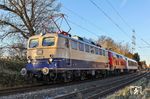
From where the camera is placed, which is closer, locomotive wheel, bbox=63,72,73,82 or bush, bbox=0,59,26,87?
bush, bbox=0,59,26,87

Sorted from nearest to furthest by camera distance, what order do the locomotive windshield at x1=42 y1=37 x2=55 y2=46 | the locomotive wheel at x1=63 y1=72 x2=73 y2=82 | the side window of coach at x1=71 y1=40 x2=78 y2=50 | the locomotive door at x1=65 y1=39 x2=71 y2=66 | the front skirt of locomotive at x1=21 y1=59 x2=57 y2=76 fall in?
the front skirt of locomotive at x1=21 y1=59 x2=57 y2=76 < the locomotive windshield at x1=42 y1=37 x2=55 y2=46 < the locomotive door at x1=65 y1=39 x2=71 y2=66 < the locomotive wheel at x1=63 y1=72 x2=73 y2=82 < the side window of coach at x1=71 y1=40 x2=78 y2=50

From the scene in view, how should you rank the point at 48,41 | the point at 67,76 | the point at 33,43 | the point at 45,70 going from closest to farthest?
the point at 45,70 < the point at 48,41 < the point at 67,76 < the point at 33,43

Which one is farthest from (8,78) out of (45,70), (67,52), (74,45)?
(74,45)

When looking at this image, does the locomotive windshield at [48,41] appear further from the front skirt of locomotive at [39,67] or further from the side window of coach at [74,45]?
the side window of coach at [74,45]

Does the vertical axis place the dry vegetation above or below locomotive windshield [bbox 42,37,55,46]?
below

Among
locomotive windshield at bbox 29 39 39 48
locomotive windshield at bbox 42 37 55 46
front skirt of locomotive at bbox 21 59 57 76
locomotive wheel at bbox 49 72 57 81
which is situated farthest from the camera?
locomotive windshield at bbox 29 39 39 48

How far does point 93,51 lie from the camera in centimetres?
2986

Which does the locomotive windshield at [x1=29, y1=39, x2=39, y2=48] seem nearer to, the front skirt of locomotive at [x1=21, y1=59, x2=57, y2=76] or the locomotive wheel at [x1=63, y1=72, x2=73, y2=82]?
the front skirt of locomotive at [x1=21, y1=59, x2=57, y2=76]

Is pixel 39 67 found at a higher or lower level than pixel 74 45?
lower

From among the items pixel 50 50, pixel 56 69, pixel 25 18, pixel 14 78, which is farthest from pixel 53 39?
pixel 25 18

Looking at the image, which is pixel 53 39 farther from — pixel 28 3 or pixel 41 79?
pixel 28 3

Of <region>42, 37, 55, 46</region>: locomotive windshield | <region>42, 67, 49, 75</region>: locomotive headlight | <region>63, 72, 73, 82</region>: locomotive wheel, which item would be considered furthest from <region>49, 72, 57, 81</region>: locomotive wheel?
<region>42, 37, 55, 46</region>: locomotive windshield

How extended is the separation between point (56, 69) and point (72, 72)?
2965 millimetres

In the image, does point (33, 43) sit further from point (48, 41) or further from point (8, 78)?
point (8, 78)
